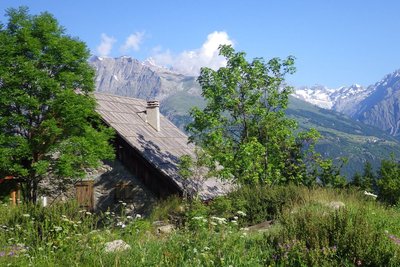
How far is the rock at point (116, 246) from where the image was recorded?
271 inches

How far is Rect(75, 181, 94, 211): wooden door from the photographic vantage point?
1927cm

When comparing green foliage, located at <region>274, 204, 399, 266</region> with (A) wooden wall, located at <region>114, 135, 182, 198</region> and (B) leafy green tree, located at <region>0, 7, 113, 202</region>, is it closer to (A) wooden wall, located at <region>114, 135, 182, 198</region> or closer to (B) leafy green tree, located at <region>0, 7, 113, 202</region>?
(B) leafy green tree, located at <region>0, 7, 113, 202</region>

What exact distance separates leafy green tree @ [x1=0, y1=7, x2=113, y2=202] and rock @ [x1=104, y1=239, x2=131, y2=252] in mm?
8414

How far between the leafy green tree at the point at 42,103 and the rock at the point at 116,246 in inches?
331

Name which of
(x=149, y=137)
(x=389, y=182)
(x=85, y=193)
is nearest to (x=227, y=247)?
(x=85, y=193)

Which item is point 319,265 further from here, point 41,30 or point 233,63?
point 233,63

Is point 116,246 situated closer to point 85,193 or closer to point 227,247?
point 227,247

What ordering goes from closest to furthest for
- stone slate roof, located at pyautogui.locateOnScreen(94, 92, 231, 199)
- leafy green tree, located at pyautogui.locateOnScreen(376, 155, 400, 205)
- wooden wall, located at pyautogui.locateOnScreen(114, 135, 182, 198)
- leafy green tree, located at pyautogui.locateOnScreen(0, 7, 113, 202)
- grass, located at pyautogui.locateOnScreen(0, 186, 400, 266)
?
grass, located at pyautogui.locateOnScreen(0, 186, 400, 266) → leafy green tree, located at pyautogui.locateOnScreen(0, 7, 113, 202) → wooden wall, located at pyautogui.locateOnScreen(114, 135, 182, 198) → stone slate roof, located at pyautogui.locateOnScreen(94, 92, 231, 199) → leafy green tree, located at pyautogui.locateOnScreen(376, 155, 400, 205)

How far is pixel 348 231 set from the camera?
6.89 meters

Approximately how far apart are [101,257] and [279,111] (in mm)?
16765

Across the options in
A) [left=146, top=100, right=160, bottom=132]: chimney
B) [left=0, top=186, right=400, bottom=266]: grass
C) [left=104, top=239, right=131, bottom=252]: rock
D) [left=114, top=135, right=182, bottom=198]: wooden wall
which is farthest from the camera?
[left=146, top=100, right=160, bottom=132]: chimney

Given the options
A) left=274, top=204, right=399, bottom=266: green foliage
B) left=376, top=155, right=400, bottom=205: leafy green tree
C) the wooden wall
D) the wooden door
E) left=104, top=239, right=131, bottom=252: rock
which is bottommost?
left=376, top=155, right=400, bottom=205: leafy green tree

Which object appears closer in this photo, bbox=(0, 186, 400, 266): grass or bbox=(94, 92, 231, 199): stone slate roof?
bbox=(0, 186, 400, 266): grass

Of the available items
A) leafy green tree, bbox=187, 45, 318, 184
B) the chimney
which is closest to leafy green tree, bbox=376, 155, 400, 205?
leafy green tree, bbox=187, 45, 318, 184
